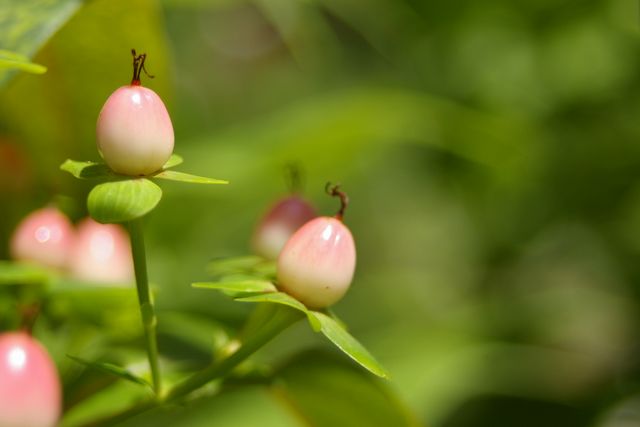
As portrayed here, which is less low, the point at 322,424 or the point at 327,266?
the point at 327,266

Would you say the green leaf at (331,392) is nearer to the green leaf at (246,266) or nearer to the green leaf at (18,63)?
the green leaf at (246,266)

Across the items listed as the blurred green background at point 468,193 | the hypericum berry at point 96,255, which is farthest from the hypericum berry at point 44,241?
the blurred green background at point 468,193

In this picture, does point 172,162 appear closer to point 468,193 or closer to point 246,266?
point 246,266

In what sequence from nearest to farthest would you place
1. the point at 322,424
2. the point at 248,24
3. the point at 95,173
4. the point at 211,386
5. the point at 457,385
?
the point at 95,173
the point at 211,386
the point at 322,424
the point at 457,385
the point at 248,24

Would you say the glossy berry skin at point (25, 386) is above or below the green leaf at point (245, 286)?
below

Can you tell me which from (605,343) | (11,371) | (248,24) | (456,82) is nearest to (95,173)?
(11,371)

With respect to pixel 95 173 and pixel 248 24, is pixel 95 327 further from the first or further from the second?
pixel 248 24
